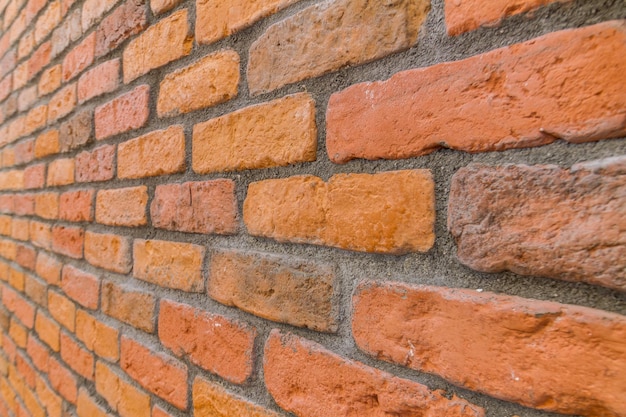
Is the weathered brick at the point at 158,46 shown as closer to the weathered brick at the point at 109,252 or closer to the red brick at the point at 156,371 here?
the weathered brick at the point at 109,252

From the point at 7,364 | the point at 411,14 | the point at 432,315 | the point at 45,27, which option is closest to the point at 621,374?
the point at 432,315

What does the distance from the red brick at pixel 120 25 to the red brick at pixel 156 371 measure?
674 mm

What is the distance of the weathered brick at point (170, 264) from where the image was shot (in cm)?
74

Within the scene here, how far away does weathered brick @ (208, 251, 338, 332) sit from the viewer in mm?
524

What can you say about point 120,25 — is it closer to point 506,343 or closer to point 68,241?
point 68,241

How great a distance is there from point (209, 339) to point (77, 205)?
72 cm

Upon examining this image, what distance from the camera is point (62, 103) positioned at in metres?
1.28

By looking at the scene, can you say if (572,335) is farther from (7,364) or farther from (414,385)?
(7,364)

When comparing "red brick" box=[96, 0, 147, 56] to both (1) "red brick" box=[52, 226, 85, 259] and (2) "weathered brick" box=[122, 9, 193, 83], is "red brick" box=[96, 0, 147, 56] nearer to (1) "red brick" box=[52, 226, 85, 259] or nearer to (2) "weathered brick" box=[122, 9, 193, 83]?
(2) "weathered brick" box=[122, 9, 193, 83]

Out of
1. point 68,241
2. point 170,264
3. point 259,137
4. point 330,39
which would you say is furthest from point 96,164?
point 330,39

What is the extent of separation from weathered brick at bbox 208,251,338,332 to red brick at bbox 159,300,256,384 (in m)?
0.04

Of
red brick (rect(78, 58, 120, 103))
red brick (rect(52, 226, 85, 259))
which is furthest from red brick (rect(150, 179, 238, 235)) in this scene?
red brick (rect(52, 226, 85, 259))

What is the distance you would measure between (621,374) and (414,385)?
0.18 metres

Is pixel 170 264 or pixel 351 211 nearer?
pixel 351 211
